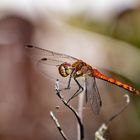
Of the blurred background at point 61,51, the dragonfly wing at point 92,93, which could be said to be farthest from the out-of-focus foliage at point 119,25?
the dragonfly wing at point 92,93

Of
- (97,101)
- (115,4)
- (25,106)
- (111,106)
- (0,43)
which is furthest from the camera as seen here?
(115,4)

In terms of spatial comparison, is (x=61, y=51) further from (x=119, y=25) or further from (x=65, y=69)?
(x=65, y=69)

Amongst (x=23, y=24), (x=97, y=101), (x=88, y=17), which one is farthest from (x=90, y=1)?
(x=97, y=101)

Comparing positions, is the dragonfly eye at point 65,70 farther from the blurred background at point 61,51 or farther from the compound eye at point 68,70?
the blurred background at point 61,51

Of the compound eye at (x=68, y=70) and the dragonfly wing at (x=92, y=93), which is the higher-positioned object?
Answer: the compound eye at (x=68, y=70)

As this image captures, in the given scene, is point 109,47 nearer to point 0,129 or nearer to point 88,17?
point 88,17

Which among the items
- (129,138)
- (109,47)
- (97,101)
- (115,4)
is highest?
(115,4)

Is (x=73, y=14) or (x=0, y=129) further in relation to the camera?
(x=73, y=14)
